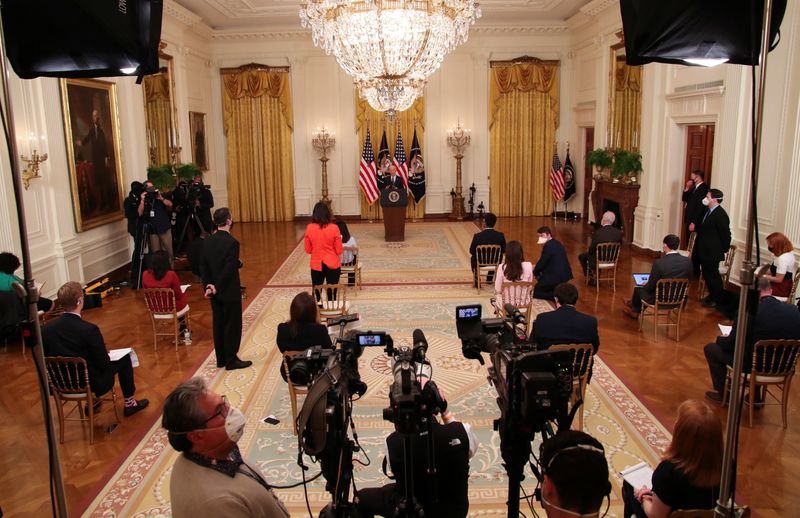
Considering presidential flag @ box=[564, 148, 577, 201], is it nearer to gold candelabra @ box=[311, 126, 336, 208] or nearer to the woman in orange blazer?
gold candelabra @ box=[311, 126, 336, 208]

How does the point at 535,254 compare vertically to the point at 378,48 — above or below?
below

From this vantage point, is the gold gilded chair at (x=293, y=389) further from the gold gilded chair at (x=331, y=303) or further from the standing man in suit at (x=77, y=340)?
the gold gilded chair at (x=331, y=303)

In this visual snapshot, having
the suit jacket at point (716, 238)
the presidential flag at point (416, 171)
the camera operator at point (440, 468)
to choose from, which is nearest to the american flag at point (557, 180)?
the presidential flag at point (416, 171)

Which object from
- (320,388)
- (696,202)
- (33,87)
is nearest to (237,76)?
(33,87)

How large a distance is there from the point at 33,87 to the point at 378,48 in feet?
17.0

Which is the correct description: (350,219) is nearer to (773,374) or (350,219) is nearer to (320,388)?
(773,374)

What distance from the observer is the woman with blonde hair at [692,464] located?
2.91 meters

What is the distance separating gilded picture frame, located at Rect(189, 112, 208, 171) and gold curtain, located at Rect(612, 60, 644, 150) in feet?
34.6

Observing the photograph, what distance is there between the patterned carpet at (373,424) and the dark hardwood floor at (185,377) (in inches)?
8.4

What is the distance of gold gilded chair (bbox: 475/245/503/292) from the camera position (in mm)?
9531

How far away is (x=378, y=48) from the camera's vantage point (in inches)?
304

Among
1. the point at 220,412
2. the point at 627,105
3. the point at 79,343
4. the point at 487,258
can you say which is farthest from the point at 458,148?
the point at 220,412

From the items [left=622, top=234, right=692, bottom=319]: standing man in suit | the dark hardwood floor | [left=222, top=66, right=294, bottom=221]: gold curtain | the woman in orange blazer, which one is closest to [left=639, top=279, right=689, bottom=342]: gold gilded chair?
[left=622, top=234, right=692, bottom=319]: standing man in suit

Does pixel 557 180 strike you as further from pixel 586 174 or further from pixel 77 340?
pixel 77 340
